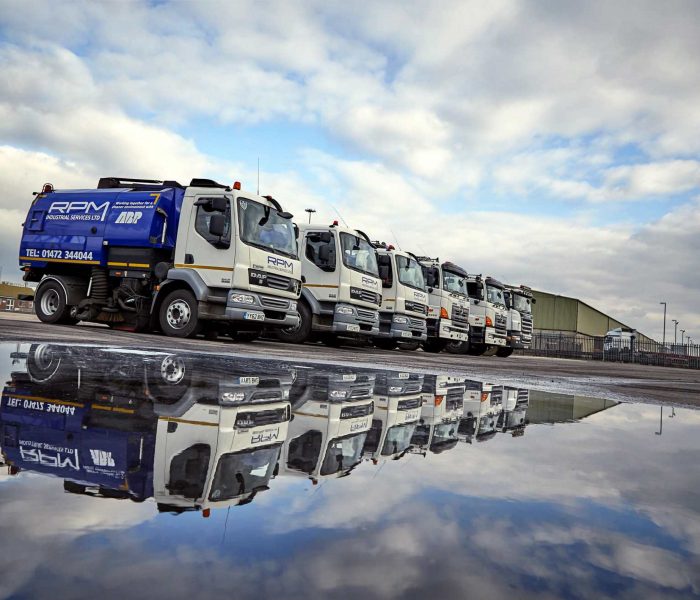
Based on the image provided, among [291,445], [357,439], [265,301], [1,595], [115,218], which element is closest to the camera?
[1,595]

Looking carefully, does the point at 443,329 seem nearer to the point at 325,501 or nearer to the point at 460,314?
the point at 460,314

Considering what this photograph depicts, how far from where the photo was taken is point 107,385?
3.24 m

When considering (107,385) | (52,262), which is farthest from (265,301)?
(107,385)

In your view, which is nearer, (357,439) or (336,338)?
(357,439)

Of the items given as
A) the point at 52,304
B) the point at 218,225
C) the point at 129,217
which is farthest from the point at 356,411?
the point at 52,304

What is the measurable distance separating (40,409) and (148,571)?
1.70 m

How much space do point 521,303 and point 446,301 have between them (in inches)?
263

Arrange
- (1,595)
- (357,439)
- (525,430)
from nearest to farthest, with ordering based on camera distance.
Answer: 1. (1,595)
2. (357,439)
3. (525,430)

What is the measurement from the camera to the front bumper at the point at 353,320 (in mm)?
13523

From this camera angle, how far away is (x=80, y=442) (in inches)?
76.9

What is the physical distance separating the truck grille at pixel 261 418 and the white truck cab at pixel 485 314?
1768 centimetres

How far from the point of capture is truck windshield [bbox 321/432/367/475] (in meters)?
1.88

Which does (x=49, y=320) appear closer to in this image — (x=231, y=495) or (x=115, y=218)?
(x=115, y=218)

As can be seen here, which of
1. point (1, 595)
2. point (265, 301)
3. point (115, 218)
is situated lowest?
point (1, 595)
